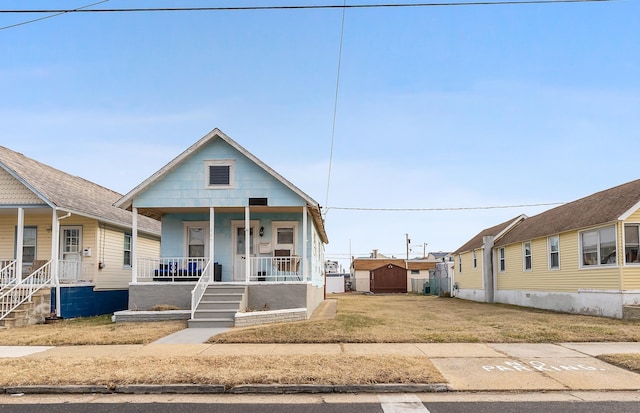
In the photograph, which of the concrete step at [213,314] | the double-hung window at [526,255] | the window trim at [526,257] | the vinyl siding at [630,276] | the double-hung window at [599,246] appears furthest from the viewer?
the double-hung window at [526,255]

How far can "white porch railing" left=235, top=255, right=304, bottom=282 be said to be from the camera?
19.1 m

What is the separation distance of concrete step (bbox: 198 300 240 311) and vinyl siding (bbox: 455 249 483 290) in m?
19.3

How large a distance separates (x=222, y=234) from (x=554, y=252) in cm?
1322

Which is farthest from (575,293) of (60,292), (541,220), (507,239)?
(60,292)

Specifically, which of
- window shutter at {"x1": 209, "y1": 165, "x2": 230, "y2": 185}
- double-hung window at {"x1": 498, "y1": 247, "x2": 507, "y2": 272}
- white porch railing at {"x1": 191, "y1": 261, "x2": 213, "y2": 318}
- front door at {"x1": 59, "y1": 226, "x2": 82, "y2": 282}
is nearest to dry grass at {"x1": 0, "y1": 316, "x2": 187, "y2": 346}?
white porch railing at {"x1": 191, "y1": 261, "x2": 213, "y2": 318}

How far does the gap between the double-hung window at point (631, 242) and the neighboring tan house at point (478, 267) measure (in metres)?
12.4

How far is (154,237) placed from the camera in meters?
25.9

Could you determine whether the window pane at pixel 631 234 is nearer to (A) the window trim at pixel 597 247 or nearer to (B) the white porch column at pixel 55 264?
(A) the window trim at pixel 597 247

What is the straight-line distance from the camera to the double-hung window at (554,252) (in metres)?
22.0

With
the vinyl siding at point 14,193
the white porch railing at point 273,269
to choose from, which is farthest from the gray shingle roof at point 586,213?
the vinyl siding at point 14,193

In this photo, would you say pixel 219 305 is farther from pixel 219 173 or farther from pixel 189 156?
pixel 189 156

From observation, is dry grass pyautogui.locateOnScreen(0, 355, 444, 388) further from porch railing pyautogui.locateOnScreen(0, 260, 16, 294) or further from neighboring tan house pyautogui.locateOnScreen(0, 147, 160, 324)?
porch railing pyautogui.locateOnScreen(0, 260, 16, 294)

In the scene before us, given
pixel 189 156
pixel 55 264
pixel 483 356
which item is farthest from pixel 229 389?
pixel 55 264

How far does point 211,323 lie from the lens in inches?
603
